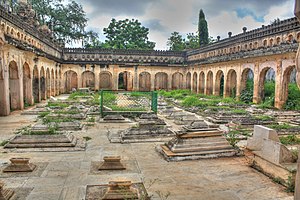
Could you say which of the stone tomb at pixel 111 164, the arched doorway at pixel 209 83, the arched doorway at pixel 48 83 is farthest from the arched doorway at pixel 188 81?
the stone tomb at pixel 111 164

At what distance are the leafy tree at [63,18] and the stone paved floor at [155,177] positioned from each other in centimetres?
3445

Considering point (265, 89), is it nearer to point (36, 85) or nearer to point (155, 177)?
point (36, 85)

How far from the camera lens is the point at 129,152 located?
7684 millimetres

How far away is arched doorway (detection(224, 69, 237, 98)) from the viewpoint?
24.9m

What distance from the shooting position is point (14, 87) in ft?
52.2

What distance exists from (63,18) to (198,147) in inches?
1481

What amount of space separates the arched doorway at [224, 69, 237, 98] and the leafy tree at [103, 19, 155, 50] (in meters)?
21.4

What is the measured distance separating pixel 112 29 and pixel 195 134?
3978 cm

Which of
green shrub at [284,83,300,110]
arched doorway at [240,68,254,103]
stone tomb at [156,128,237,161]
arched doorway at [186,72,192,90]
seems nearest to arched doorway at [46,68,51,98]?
arched doorway at [240,68,254,103]

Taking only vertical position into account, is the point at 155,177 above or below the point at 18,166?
below

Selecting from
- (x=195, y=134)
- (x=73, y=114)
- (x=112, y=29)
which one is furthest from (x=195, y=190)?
(x=112, y=29)

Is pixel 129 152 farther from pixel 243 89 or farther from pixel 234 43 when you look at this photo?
pixel 234 43

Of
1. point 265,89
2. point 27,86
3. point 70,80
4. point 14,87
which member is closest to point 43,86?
point 27,86

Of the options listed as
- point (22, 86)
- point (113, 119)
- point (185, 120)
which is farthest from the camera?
point (22, 86)
